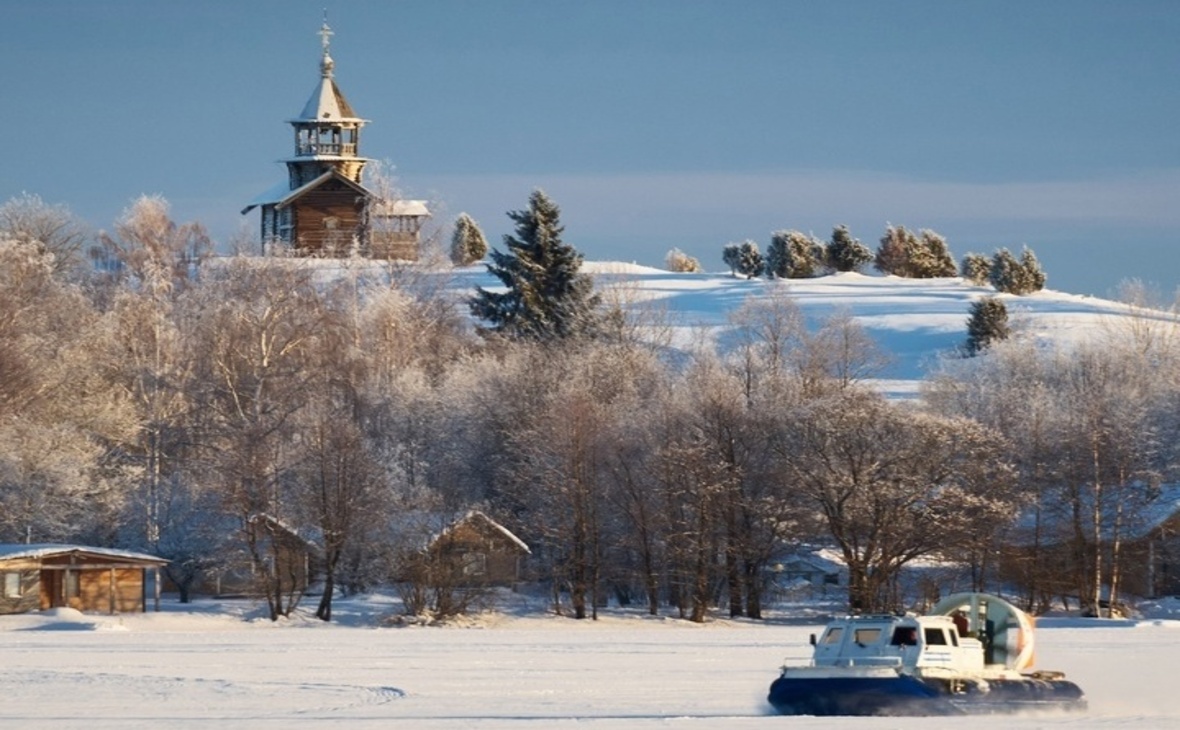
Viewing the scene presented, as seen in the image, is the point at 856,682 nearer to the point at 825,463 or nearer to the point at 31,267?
the point at 825,463

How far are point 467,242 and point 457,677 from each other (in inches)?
3931

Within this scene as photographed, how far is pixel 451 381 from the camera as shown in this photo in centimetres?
8462

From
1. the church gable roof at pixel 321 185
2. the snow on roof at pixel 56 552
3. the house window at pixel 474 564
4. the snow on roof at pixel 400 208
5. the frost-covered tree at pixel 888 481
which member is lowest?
the house window at pixel 474 564

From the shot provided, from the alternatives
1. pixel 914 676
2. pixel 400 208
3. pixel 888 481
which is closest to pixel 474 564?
pixel 888 481

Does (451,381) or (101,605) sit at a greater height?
(451,381)

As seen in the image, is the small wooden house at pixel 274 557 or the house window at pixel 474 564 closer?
the small wooden house at pixel 274 557

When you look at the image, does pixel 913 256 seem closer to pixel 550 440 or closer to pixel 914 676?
pixel 550 440

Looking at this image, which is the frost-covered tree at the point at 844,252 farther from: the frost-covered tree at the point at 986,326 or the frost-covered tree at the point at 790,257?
the frost-covered tree at the point at 986,326

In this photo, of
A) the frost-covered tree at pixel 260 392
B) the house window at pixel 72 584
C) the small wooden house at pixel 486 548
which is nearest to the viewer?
the house window at pixel 72 584

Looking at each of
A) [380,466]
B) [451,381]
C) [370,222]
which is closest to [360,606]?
[380,466]

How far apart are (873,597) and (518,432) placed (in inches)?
669

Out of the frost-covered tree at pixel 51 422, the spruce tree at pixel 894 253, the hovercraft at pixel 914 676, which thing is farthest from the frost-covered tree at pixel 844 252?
the hovercraft at pixel 914 676

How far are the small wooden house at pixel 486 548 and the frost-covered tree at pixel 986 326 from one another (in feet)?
119

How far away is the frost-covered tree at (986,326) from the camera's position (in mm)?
104125
